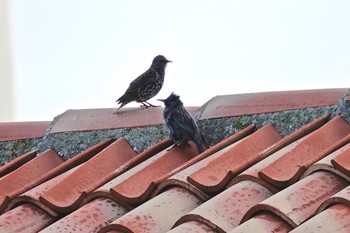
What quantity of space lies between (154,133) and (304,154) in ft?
3.11

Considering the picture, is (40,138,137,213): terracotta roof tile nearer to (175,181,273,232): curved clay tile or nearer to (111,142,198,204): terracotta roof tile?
(111,142,198,204): terracotta roof tile

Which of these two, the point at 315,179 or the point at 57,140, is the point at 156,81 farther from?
the point at 315,179

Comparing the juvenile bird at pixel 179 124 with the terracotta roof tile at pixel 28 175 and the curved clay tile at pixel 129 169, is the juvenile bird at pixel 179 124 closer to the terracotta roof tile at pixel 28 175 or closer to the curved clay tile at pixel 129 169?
the curved clay tile at pixel 129 169

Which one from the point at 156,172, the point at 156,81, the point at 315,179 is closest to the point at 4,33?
the point at 156,81

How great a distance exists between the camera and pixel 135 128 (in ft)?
14.8

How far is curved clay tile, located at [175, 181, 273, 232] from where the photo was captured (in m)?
3.19

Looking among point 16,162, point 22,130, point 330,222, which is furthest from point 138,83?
point 330,222

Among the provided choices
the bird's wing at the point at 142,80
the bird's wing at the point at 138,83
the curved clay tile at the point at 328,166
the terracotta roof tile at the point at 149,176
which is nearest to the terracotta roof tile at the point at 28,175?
the terracotta roof tile at the point at 149,176

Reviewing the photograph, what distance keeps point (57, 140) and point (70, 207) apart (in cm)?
94

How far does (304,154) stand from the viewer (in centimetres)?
369

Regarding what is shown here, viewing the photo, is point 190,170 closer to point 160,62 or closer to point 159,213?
point 159,213

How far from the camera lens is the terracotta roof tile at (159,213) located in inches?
129

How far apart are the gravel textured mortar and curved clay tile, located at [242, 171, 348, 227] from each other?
0.71 m

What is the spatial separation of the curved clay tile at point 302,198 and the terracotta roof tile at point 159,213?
323 mm
